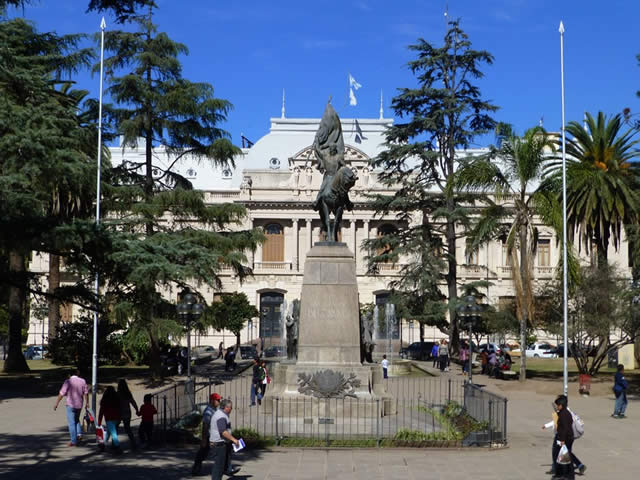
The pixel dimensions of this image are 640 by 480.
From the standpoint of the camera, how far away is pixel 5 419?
20469 millimetres

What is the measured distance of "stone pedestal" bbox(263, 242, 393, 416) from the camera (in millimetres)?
18453

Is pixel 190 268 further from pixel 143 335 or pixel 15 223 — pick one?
pixel 15 223

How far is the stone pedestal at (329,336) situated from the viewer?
18453 millimetres

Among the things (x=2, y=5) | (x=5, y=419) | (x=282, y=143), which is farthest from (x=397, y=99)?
(x=282, y=143)

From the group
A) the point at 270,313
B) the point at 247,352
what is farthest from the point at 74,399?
the point at 270,313

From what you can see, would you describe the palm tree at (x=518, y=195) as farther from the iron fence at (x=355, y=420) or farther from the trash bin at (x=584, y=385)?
the iron fence at (x=355, y=420)

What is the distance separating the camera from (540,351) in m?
57.1

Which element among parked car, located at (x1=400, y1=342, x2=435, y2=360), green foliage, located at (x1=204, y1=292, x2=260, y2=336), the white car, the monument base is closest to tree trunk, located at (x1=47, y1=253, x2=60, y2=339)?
green foliage, located at (x1=204, y1=292, x2=260, y2=336)

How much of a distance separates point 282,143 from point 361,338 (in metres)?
56.9

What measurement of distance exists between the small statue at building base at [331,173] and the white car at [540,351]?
3989 centimetres

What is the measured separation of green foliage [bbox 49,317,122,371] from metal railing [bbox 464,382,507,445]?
1918 cm

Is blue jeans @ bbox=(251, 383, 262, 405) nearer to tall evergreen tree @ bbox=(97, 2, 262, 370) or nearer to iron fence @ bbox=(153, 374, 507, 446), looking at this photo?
iron fence @ bbox=(153, 374, 507, 446)

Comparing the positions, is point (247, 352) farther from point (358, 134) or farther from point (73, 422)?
point (73, 422)

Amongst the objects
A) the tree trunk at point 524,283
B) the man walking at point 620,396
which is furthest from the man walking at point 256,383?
the tree trunk at point 524,283
